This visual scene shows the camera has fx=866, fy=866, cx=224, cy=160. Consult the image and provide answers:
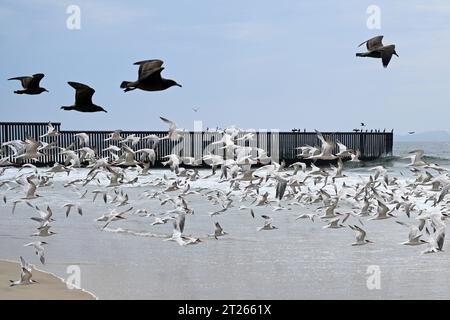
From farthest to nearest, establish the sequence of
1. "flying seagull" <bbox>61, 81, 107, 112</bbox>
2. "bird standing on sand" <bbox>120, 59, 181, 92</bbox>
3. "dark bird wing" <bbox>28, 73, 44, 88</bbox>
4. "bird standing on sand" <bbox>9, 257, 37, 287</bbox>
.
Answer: "dark bird wing" <bbox>28, 73, 44, 88</bbox>
"flying seagull" <bbox>61, 81, 107, 112</bbox>
"bird standing on sand" <bbox>120, 59, 181, 92</bbox>
"bird standing on sand" <bbox>9, 257, 37, 287</bbox>

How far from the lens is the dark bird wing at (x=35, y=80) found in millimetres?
12461

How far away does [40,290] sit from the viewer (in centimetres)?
1023

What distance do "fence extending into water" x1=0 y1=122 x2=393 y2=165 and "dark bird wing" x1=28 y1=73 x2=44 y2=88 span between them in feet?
93.9

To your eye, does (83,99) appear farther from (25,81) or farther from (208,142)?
(208,142)

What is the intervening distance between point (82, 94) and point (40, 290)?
112 inches

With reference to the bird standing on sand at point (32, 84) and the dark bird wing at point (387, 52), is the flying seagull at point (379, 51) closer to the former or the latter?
the dark bird wing at point (387, 52)

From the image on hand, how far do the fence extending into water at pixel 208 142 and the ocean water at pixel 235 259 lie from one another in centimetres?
2436

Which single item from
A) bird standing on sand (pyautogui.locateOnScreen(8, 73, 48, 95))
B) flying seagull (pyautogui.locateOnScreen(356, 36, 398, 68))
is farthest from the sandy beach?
flying seagull (pyautogui.locateOnScreen(356, 36, 398, 68))

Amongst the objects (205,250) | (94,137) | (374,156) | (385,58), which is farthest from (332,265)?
(374,156)

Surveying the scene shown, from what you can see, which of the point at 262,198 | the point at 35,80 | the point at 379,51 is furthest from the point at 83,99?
the point at 262,198

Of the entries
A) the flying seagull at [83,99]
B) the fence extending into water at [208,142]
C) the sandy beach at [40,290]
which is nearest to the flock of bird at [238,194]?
the flying seagull at [83,99]

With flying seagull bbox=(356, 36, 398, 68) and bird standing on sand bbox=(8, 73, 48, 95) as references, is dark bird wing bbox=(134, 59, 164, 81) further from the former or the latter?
flying seagull bbox=(356, 36, 398, 68)

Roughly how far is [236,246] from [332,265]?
84.9 inches

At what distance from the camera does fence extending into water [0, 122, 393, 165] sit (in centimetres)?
4231
